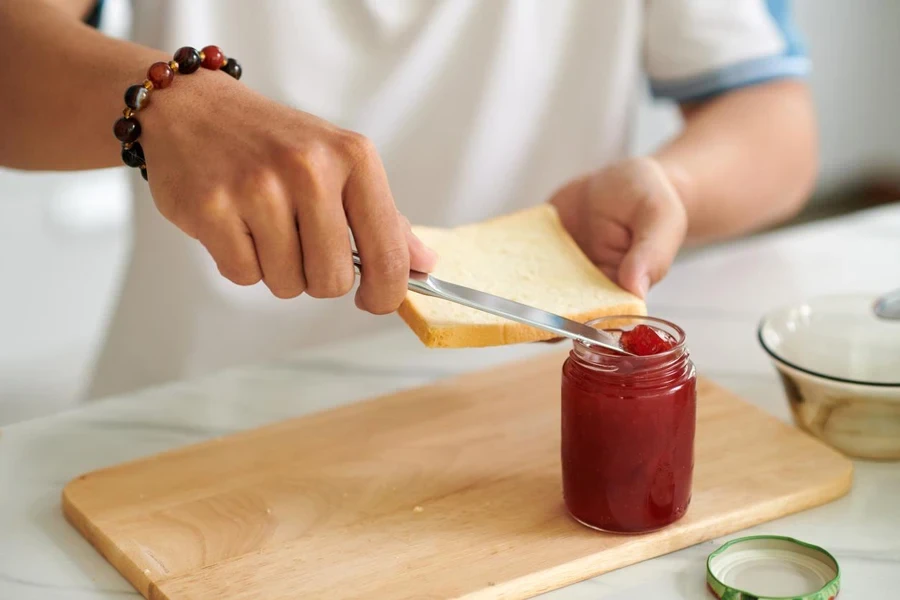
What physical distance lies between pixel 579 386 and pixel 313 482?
1.01ft

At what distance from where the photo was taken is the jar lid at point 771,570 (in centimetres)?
87

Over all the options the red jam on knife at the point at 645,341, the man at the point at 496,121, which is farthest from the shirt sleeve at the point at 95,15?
the red jam on knife at the point at 645,341

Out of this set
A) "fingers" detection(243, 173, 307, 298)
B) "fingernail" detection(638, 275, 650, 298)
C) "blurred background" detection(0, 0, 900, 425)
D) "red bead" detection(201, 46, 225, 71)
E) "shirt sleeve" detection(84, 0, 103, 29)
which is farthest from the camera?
"blurred background" detection(0, 0, 900, 425)

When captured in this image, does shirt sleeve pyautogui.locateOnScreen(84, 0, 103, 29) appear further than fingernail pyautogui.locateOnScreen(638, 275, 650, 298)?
Yes

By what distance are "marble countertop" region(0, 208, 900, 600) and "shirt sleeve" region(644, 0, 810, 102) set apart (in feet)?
0.89

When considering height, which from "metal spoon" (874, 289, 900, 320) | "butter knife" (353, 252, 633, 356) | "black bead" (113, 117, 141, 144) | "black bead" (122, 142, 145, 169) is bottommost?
"metal spoon" (874, 289, 900, 320)

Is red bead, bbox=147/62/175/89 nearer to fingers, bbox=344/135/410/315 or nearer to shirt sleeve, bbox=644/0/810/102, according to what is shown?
fingers, bbox=344/135/410/315

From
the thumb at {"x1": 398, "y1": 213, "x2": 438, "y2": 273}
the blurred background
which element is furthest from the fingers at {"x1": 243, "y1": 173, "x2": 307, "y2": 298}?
the blurred background

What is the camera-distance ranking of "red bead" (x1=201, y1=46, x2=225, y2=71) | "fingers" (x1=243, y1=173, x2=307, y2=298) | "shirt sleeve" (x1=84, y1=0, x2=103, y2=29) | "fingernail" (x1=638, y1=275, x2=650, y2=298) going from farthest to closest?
"shirt sleeve" (x1=84, y1=0, x2=103, y2=29)
"fingernail" (x1=638, y1=275, x2=650, y2=298)
"red bead" (x1=201, y1=46, x2=225, y2=71)
"fingers" (x1=243, y1=173, x2=307, y2=298)

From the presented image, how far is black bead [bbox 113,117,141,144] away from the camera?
0.93m

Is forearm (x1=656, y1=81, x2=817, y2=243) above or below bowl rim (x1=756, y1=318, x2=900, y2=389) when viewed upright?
above

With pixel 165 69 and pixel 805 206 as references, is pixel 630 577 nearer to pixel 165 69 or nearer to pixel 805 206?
pixel 165 69

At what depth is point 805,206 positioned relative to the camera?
392 cm

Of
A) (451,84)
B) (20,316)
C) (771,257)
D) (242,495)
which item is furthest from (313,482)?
(20,316)
